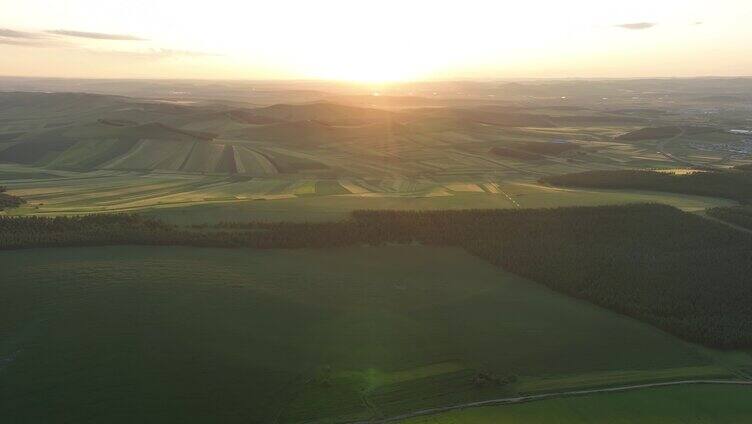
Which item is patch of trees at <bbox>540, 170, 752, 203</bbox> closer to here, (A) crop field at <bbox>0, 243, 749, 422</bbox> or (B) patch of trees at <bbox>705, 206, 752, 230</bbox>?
(B) patch of trees at <bbox>705, 206, 752, 230</bbox>

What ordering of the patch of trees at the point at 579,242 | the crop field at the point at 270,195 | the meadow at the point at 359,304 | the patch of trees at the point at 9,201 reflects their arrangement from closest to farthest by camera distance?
the meadow at the point at 359,304, the patch of trees at the point at 579,242, the crop field at the point at 270,195, the patch of trees at the point at 9,201

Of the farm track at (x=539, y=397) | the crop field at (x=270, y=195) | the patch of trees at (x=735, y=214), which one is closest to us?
the farm track at (x=539, y=397)

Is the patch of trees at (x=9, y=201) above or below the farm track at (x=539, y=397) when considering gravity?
above

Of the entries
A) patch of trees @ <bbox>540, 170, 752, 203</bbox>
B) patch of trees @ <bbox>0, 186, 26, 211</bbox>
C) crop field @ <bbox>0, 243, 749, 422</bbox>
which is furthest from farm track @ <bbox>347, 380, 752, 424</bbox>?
patch of trees @ <bbox>0, 186, 26, 211</bbox>

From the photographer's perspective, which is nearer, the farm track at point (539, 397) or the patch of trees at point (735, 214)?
the farm track at point (539, 397)

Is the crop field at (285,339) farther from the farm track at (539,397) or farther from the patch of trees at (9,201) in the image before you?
the patch of trees at (9,201)

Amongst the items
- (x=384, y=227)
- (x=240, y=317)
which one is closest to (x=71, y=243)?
(x=240, y=317)

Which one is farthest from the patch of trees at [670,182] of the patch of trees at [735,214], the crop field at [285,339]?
the crop field at [285,339]

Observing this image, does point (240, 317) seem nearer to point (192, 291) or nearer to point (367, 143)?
point (192, 291)
